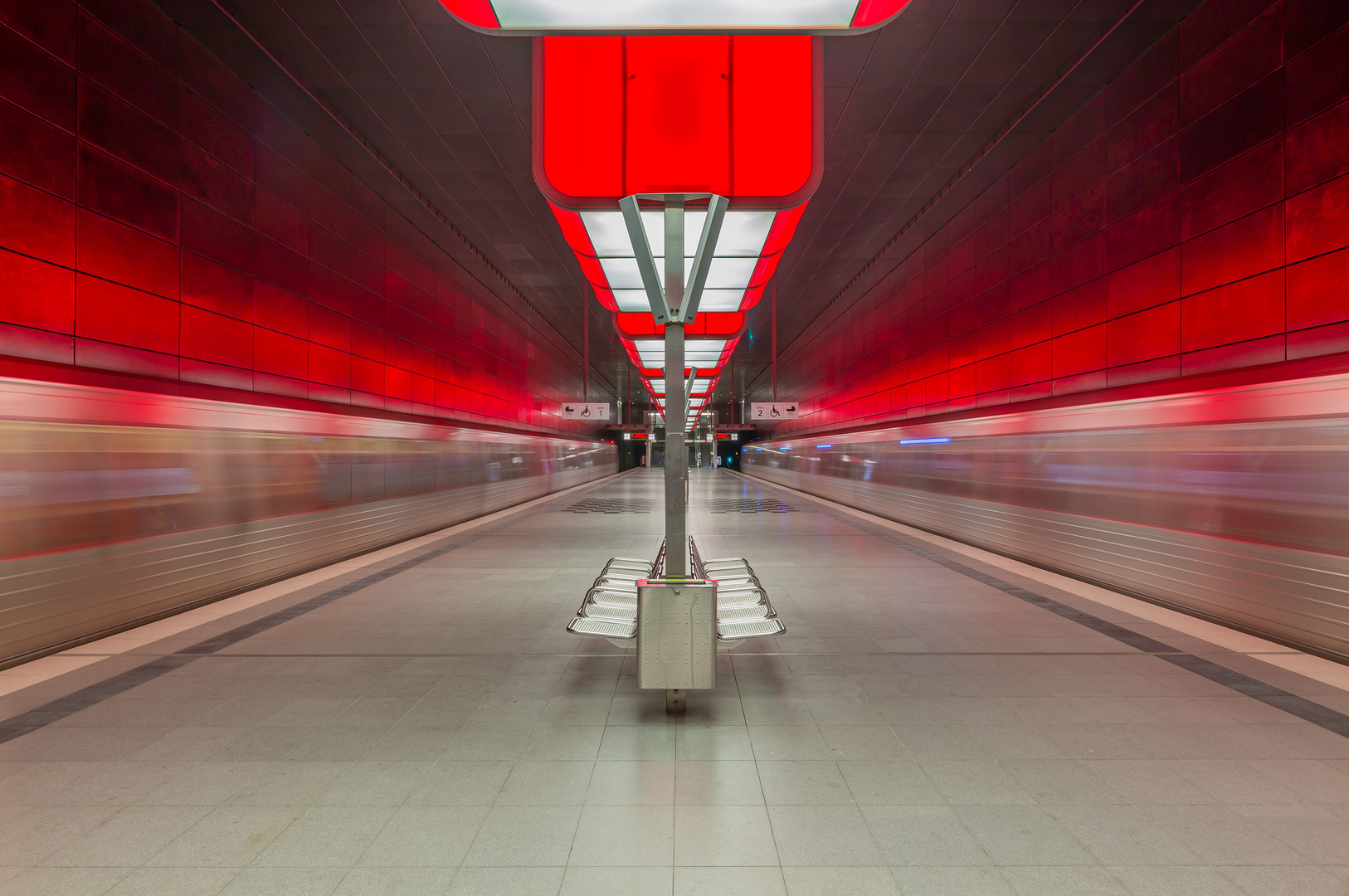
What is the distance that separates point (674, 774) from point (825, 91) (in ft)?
23.6

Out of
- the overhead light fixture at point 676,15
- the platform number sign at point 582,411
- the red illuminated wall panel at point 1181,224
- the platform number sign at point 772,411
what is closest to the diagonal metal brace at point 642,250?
the overhead light fixture at point 676,15

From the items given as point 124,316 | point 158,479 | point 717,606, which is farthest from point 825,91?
point 158,479

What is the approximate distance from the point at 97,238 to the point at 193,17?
2.53 meters

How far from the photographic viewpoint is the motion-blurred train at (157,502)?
3867 millimetres

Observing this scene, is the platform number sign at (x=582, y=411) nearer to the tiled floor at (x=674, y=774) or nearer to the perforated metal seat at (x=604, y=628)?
the tiled floor at (x=674, y=774)

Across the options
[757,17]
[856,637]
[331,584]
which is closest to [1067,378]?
[856,637]

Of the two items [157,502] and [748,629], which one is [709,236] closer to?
[748,629]

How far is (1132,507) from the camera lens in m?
5.57

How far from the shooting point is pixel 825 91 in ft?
21.1

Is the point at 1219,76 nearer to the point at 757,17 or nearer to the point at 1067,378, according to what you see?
the point at 1067,378

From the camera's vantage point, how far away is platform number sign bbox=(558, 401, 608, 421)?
67.1ft

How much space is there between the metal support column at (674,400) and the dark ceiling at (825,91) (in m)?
3.67

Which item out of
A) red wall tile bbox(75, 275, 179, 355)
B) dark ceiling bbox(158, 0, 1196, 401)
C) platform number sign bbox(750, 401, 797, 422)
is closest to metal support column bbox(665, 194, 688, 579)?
dark ceiling bbox(158, 0, 1196, 401)

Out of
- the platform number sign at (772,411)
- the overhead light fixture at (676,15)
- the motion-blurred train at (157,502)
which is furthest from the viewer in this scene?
the platform number sign at (772,411)
